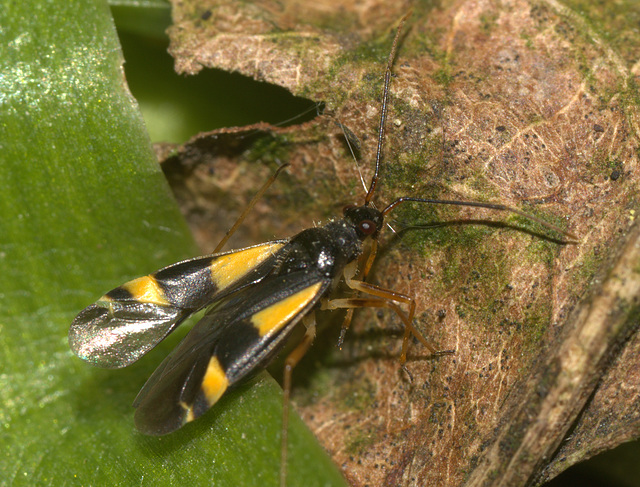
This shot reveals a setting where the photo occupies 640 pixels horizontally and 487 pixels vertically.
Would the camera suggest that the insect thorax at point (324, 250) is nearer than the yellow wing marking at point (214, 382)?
No

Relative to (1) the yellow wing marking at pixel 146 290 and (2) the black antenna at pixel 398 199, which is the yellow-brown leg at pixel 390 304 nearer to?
(2) the black antenna at pixel 398 199

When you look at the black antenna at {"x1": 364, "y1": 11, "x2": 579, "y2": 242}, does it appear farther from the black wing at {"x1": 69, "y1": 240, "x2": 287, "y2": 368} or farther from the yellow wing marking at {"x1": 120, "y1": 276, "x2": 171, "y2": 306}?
the yellow wing marking at {"x1": 120, "y1": 276, "x2": 171, "y2": 306}

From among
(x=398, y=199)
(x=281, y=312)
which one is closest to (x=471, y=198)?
(x=398, y=199)

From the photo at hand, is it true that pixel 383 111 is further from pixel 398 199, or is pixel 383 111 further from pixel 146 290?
pixel 146 290

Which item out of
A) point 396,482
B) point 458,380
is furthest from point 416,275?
point 396,482

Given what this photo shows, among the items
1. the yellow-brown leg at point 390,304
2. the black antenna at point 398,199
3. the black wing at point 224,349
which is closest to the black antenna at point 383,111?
the black antenna at point 398,199

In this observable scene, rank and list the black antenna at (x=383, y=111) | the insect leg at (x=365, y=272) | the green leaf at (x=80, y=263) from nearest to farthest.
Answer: the green leaf at (x=80, y=263), the black antenna at (x=383, y=111), the insect leg at (x=365, y=272)

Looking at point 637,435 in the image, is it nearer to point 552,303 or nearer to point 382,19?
point 552,303
